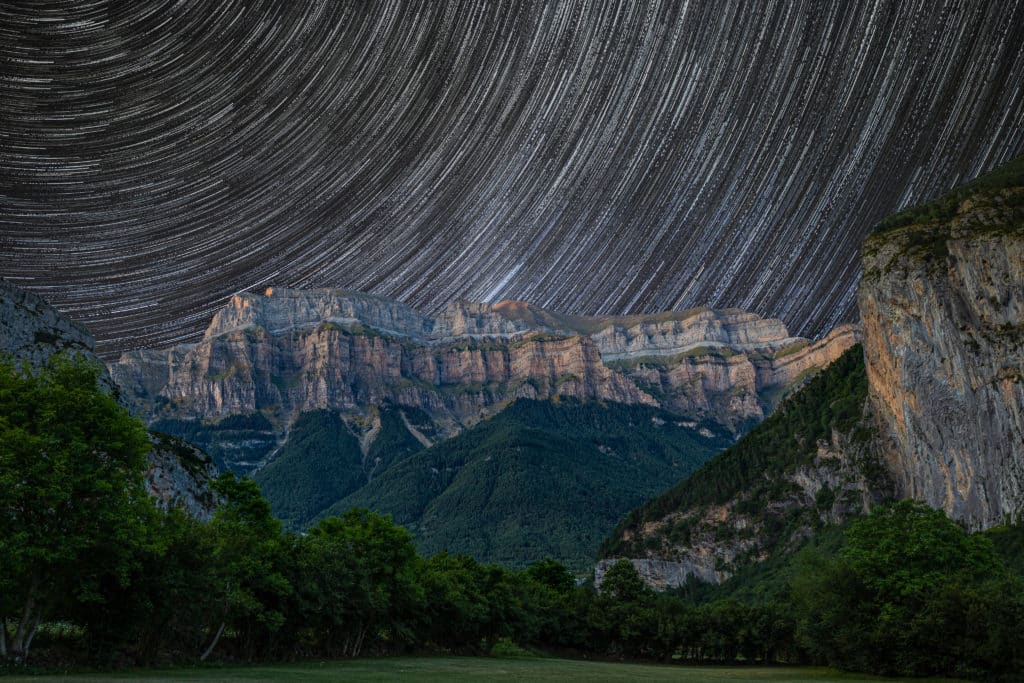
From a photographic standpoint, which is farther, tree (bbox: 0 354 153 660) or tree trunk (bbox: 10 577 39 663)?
tree trunk (bbox: 10 577 39 663)

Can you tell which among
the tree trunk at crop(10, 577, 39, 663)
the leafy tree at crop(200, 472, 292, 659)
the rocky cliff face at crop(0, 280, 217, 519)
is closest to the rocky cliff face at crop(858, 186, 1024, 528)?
the leafy tree at crop(200, 472, 292, 659)

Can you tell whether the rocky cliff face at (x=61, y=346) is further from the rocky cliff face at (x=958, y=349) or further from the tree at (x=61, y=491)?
the rocky cliff face at (x=958, y=349)

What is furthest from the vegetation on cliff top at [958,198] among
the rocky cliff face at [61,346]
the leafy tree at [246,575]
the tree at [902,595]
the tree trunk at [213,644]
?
the tree trunk at [213,644]

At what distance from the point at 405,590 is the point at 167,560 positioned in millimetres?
32919

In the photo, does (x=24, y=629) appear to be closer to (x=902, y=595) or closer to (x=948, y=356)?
(x=902, y=595)

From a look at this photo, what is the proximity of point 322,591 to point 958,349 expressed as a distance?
12211cm

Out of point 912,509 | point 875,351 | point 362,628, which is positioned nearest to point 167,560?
point 362,628

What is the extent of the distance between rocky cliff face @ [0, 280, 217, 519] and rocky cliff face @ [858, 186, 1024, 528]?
11883cm

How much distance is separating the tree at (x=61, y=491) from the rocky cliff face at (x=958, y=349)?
131 metres

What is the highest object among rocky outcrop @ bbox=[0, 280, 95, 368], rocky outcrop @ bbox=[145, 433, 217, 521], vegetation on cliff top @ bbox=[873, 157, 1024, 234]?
vegetation on cliff top @ bbox=[873, 157, 1024, 234]

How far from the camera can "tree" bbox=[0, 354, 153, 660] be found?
34156 millimetres

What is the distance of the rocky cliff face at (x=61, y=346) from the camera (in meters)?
97.6

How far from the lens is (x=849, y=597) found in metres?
66.4

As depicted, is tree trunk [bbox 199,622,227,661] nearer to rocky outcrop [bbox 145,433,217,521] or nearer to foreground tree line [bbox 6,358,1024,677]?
foreground tree line [bbox 6,358,1024,677]
